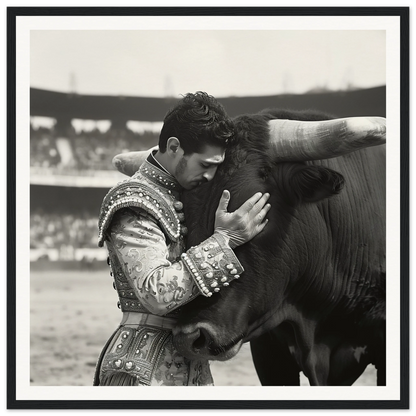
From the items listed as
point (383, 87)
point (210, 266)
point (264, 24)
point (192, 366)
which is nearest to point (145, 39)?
point (264, 24)

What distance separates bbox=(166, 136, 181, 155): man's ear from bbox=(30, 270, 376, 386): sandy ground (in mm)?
976

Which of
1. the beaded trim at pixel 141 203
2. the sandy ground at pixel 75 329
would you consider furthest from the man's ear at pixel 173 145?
the sandy ground at pixel 75 329

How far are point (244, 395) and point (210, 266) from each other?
0.56m

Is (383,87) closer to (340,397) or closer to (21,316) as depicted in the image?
(340,397)

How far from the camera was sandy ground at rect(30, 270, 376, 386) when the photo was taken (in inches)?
116

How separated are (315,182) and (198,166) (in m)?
0.38

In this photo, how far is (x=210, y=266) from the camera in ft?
6.25

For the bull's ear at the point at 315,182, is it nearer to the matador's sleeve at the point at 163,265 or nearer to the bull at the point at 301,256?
the bull at the point at 301,256

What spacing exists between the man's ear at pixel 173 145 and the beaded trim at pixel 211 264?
0.29 meters

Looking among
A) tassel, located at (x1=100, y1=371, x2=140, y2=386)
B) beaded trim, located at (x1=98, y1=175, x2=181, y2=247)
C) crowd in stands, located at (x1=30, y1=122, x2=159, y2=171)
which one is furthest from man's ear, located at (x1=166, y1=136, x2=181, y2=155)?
crowd in stands, located at (x1=30, y1=122, x2=159, y2=171)

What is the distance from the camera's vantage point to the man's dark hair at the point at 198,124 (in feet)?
6.56

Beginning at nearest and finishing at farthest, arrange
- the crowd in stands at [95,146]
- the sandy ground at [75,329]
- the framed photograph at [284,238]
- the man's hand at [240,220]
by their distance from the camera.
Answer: the man's hand at [240,220] < the framed photograph at [284,238] < the sandy ground at [75,329] < the crowd in stands at [95,146]

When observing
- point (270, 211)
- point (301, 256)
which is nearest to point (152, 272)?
point (270, 211)

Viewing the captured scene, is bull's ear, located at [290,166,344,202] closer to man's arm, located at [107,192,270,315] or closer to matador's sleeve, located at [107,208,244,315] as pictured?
man's arm, located at [107,192,270,315]
